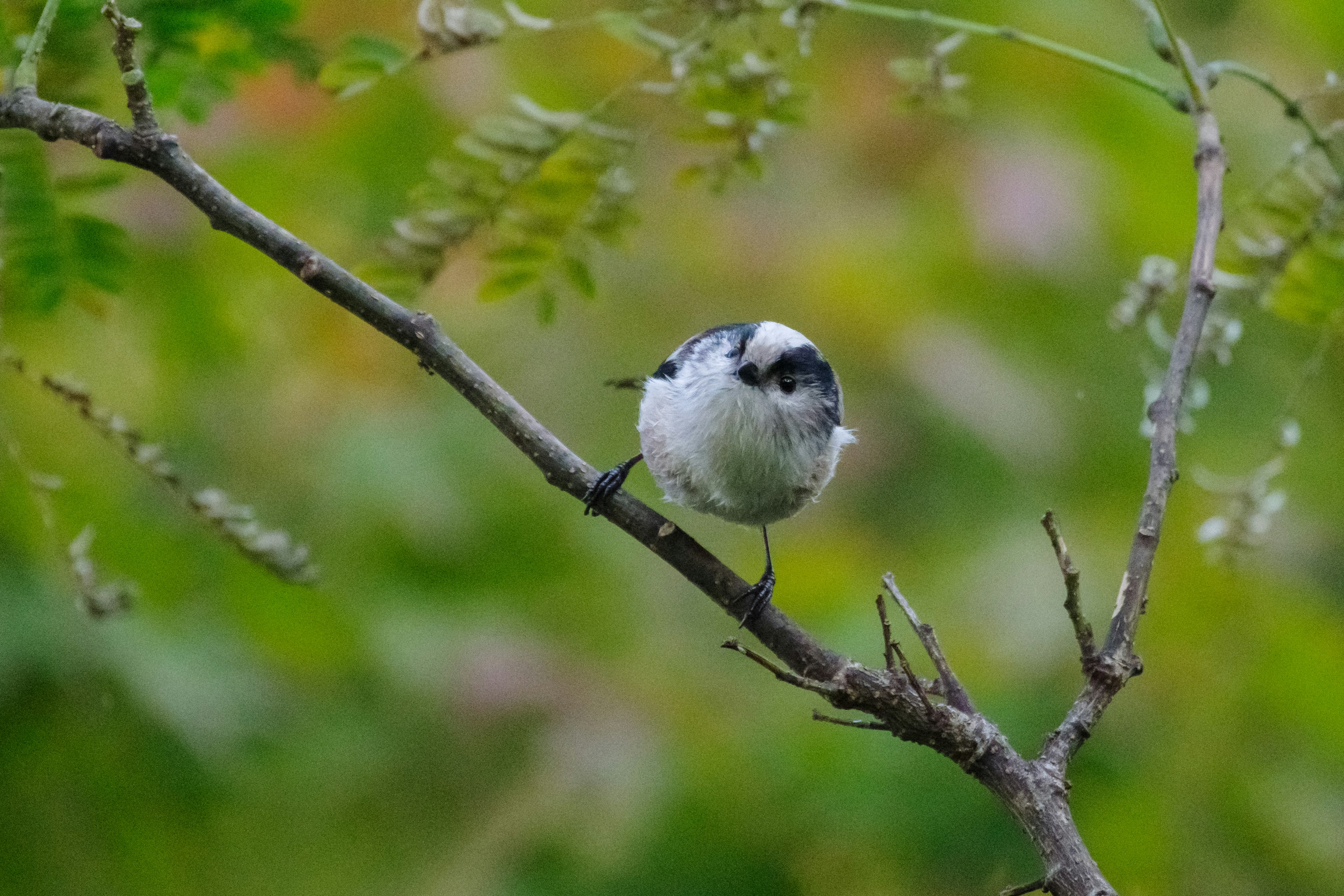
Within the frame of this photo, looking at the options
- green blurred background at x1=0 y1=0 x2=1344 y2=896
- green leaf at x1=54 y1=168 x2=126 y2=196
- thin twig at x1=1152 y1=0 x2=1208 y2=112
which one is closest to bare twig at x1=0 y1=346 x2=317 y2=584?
green blurred background at x1=0 y1=0 x2=1344 y2=896

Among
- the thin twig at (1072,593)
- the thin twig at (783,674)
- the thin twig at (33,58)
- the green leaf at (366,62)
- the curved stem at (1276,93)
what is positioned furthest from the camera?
the green leaf at (366,62)

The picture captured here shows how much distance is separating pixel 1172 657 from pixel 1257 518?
72 centimetres

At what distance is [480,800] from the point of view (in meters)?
2.87

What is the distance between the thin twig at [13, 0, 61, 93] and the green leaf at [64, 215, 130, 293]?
16.5 inches

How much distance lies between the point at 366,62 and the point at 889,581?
1.18 meters

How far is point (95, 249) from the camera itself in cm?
181

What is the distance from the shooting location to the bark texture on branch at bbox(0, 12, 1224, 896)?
1179 millimetres

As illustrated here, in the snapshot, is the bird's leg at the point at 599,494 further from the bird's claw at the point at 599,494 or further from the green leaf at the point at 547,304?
the green leaf at the point at 547,304

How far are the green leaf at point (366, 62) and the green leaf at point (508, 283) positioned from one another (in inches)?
13.7

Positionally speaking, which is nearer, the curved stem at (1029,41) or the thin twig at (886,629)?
the thin twig at (886,629)

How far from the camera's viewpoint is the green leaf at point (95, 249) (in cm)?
180

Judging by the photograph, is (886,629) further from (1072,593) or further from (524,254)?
(524,254)

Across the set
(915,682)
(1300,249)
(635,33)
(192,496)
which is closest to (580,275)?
(635,33)

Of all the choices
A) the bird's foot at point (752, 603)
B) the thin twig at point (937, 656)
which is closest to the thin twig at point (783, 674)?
the thin twig at point (937, 656)
